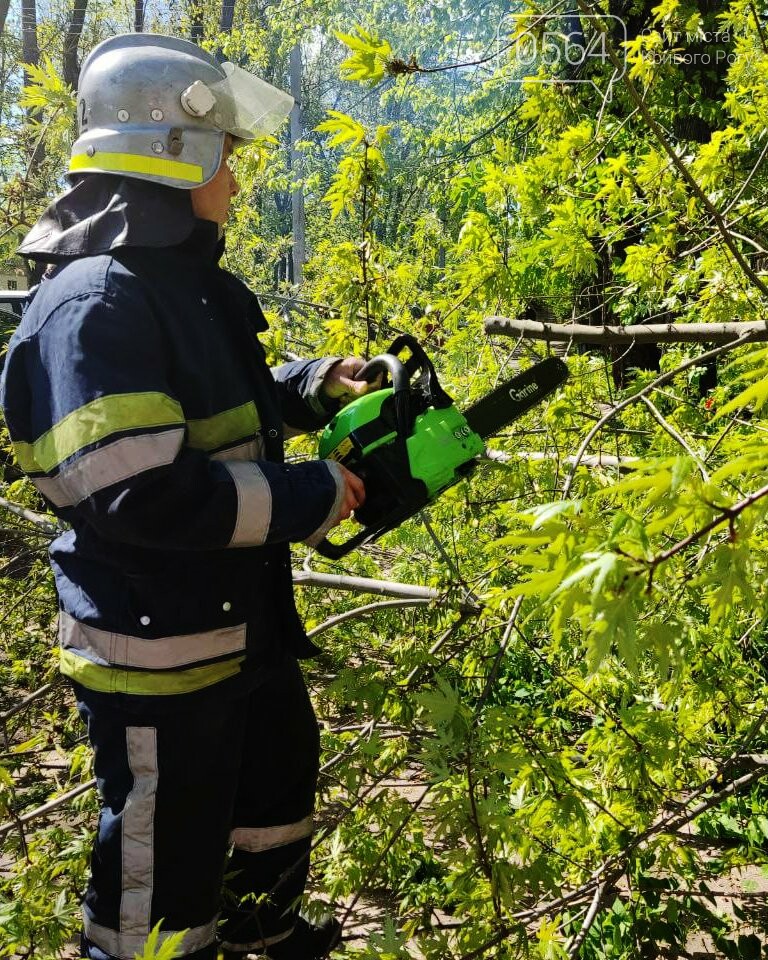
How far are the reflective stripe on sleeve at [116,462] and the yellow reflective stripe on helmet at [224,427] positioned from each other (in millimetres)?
171

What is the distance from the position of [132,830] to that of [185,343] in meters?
1.02

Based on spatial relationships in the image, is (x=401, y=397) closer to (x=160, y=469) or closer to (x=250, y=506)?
(x=250, y=506)

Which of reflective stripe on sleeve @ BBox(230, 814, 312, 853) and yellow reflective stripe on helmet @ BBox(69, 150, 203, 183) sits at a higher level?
yellow reflective stripe on helmet @ BBox(69, 150, 203, 183)

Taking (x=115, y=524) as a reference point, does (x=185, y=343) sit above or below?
above

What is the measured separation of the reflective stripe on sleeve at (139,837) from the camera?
5.38 feet

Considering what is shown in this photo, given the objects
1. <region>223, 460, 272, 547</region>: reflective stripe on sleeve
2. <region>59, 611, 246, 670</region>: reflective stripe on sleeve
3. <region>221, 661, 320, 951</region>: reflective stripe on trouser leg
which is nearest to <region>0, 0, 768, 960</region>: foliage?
<region>221, 661, 320, 951</region>: reflective stripe on trouser leg

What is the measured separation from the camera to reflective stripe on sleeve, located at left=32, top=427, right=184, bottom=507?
1.48 m

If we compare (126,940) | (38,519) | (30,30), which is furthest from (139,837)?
(30,30)

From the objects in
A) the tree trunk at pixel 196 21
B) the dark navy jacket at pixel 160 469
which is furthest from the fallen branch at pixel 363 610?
the tree trunk at pixel 196 21

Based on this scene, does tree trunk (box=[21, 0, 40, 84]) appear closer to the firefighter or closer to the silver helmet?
the silver helmet

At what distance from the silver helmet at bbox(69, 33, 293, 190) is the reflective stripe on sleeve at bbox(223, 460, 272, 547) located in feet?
2.16

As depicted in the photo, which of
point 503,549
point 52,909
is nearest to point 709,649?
point 503,549

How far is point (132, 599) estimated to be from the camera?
1.68 meters

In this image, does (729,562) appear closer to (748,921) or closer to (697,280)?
(697,280)
